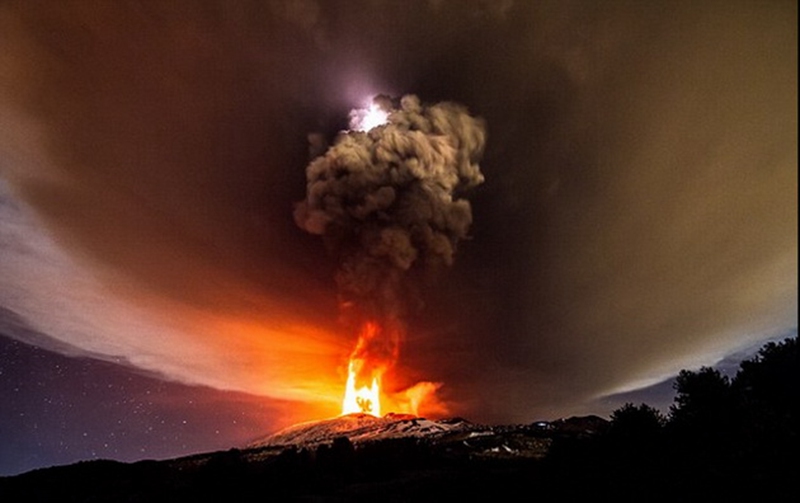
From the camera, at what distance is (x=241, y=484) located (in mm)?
37438

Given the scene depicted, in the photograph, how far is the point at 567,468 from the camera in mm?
32812

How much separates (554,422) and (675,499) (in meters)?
57.2

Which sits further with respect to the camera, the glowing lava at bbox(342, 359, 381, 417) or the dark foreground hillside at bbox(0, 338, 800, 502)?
the glowing lava at bbox(342, 359, 381, 417)

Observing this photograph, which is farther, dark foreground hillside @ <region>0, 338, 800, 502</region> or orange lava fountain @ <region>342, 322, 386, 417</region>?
orange lava fountain @ <region>342, 322, 386, 417</region>

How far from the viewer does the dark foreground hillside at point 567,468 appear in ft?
77.9

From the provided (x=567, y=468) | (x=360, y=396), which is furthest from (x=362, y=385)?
(x=567, y=468)

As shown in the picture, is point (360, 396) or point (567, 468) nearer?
point (567, 468)

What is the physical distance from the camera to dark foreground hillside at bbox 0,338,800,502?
23.7 metres

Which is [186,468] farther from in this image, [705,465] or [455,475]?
[705,465]

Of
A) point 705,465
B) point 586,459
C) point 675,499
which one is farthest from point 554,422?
point 675,499

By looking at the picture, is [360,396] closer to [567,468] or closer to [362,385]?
[362,385]

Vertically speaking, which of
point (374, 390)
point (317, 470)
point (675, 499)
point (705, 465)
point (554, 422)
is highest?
point (374, 390)

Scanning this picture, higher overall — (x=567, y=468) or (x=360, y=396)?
(x=360, y=396)

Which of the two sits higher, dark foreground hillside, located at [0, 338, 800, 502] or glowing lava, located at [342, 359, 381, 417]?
glowing lava, located at [342, 359, 381, 417]
